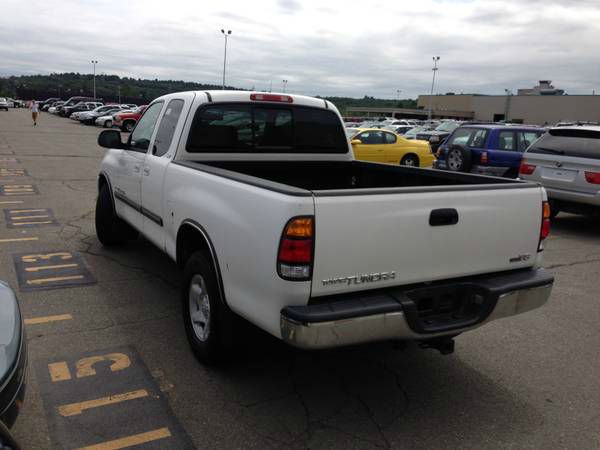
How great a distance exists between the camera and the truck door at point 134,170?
4.97m

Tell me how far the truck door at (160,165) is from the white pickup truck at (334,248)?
0.8 inches

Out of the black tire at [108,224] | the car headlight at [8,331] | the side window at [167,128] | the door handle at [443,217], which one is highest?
the side window at [167,128]

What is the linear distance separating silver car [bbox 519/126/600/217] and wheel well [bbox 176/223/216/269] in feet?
22.3

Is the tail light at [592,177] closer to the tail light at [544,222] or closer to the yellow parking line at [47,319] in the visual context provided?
the tail light at [544,222]

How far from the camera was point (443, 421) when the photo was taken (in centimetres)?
310

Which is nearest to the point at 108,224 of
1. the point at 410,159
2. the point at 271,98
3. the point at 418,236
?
the point at 271,98

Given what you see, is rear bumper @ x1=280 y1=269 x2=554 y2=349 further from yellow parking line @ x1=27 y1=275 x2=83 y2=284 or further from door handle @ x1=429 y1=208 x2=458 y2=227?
yellow parking line @ x1=27 y1=275 x2=83 y2=284

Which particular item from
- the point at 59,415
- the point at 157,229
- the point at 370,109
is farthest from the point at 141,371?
the point at 370,109

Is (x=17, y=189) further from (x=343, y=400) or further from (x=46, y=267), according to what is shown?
(x=343, y=400)

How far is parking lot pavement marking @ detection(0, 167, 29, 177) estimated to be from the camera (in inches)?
483

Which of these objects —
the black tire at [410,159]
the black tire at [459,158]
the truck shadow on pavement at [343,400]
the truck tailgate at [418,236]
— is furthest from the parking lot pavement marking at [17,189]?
the black tire at [410,159]

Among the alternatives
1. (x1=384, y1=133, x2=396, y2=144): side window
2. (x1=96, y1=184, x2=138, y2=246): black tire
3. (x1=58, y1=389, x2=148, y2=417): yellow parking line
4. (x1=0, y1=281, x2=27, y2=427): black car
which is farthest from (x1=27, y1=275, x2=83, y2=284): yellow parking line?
(x1=384, y1=133, x2=396, y2=144): side window

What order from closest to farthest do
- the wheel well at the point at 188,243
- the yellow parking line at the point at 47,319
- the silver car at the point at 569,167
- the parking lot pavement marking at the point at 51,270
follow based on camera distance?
the wheel well at the point at 188,243, the yellow parking line at the point at 47,319, the parking lot pavement marking at the point at 51,270, the silver car at the point at 569,167

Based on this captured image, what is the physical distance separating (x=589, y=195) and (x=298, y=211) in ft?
23.6
